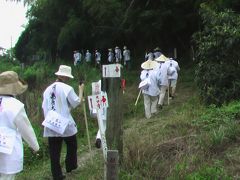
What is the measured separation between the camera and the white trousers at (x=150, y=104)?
53.1 ft

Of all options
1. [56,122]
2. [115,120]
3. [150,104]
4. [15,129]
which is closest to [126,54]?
[150,104]

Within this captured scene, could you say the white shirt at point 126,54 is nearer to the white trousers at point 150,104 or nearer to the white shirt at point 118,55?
the white shirt at point 118,55

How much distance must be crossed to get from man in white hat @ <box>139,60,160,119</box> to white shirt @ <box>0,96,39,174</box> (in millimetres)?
9371

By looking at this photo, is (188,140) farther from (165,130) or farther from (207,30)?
(207,30)

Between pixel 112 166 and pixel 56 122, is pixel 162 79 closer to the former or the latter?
pixel 56 122

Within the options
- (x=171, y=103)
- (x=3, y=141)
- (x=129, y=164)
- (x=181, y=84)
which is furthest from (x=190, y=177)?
(x=181, y=84)

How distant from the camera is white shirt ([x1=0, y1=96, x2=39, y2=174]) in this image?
6.39 meters

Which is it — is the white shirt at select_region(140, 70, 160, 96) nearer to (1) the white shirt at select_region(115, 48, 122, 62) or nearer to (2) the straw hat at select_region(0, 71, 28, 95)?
(2) the straw hat at select_region(0, 71, 28, 95)

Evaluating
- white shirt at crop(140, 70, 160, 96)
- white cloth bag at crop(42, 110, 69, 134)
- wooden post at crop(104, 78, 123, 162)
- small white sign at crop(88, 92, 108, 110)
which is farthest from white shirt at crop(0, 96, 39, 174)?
white shirt at crop(140, 70, 160, 96)

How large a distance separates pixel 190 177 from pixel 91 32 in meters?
35.7

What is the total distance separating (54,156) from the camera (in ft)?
29.8

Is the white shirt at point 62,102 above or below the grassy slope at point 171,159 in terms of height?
above

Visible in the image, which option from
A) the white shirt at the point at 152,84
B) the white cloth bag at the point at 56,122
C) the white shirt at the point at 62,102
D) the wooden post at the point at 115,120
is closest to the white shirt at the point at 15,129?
the wooden post at the point at 115,120

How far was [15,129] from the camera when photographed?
655 centimetres
